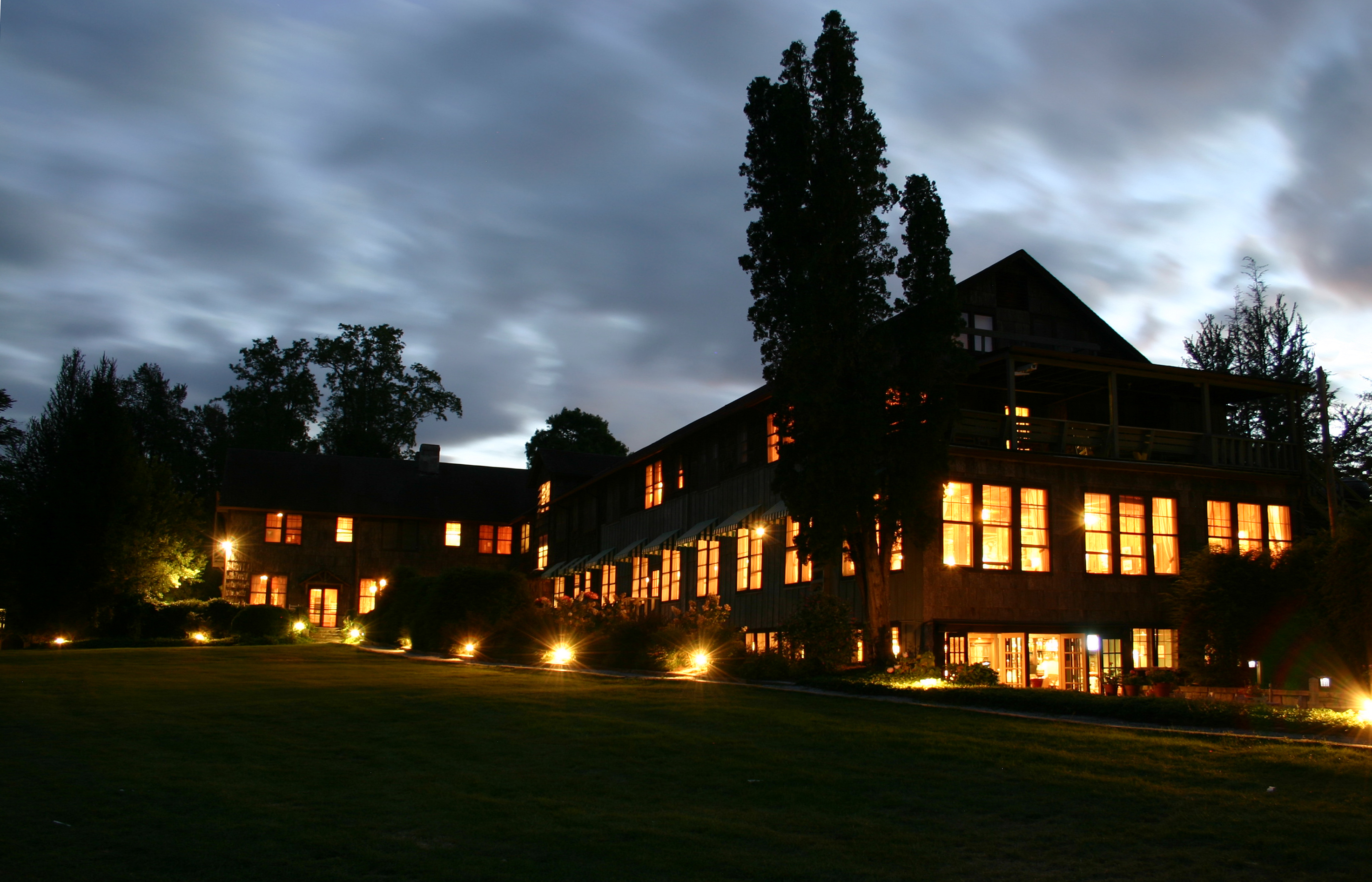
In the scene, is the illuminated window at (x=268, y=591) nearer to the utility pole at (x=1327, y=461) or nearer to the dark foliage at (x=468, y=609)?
the dark foliage at (x=468, y=609)

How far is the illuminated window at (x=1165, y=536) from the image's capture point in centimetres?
2519

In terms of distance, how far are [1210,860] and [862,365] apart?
1492 centimetres

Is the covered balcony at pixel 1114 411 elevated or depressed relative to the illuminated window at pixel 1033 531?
elevated

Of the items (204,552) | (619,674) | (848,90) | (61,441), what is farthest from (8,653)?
(848,90)

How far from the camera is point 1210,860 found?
7.93 metres

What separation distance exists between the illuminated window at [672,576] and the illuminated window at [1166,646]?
14.2 m

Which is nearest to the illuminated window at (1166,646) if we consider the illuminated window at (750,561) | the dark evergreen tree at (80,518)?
the illuminated window at (750,561)

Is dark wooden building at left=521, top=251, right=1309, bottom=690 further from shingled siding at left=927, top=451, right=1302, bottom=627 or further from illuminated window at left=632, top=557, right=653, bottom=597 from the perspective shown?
illuminated window at left=632, top=557, right=653, bottom=597

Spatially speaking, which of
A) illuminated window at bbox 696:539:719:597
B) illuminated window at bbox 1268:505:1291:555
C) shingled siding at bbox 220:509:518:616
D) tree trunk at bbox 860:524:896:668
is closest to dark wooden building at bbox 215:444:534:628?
shingled siding at bbox 220:509:518:616

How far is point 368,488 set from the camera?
2181 inches

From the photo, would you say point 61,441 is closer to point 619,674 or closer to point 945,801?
point 619,674

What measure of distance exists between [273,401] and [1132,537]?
5964cm

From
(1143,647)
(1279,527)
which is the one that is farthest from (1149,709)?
(1279,527)

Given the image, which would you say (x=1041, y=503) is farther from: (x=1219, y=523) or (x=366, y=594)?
(x=366, y=594)
